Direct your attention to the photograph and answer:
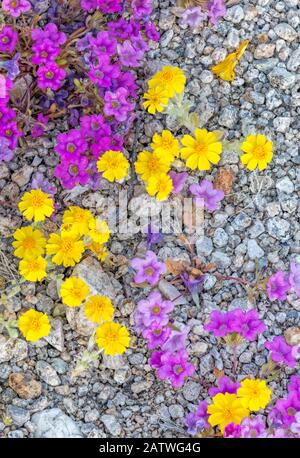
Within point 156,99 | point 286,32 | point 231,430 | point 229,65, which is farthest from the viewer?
point 286,32

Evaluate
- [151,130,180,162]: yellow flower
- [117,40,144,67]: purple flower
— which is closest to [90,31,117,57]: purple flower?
[117,40,144,67]: purple flower

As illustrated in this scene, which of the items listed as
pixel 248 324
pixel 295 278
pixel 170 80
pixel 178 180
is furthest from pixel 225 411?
pixel 170 80

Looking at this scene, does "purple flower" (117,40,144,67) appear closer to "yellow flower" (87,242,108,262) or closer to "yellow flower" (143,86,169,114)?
"yellow flower" (143,86,169,114)

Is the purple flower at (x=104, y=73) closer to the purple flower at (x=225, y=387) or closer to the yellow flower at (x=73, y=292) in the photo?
the yellow flower at (x=73, y=292)

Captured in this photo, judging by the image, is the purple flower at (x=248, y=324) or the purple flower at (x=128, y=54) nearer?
the purple flower at (x=248, y=324)

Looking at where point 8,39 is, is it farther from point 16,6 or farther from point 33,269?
point 33,269

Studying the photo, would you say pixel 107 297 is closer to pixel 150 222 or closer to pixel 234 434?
pixel 150 222

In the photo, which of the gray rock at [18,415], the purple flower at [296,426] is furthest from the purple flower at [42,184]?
the purple flower at [296,426]
